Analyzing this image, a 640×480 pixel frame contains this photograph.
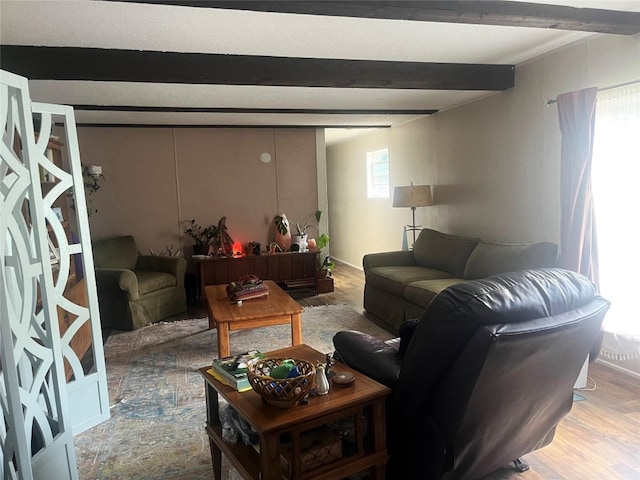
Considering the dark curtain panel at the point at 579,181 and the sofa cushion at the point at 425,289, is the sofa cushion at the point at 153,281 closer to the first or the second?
the sofa cushion at the point at 425,289

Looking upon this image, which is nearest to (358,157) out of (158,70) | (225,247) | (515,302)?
(225,247)

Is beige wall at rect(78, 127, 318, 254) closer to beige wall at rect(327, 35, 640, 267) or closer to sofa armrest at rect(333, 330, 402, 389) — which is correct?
beige wall at rect(327, 35, 640, 267)

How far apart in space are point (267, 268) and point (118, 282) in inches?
73.7

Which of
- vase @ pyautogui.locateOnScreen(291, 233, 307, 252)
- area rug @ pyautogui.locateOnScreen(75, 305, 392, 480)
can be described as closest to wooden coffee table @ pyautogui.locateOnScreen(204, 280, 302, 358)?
area rug @ pyautogui.locateOnScreen(75, 305, 392, 480)

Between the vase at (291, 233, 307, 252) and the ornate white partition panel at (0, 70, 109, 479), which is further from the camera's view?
the vase at (291, 233, 307, 252)

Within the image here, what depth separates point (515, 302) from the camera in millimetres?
1526

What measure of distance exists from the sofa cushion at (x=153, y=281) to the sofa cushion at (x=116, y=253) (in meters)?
0.21

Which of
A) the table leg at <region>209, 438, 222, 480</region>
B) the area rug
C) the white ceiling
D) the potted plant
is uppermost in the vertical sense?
the white ceiling

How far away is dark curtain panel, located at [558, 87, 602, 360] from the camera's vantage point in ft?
9.86

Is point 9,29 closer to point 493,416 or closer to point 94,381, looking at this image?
point 94,381

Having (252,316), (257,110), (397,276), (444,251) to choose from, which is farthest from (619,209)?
(257,110)

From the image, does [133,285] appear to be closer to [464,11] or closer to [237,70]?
[237,70]

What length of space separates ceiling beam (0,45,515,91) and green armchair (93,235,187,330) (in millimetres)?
2020

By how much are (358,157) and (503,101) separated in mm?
3720
